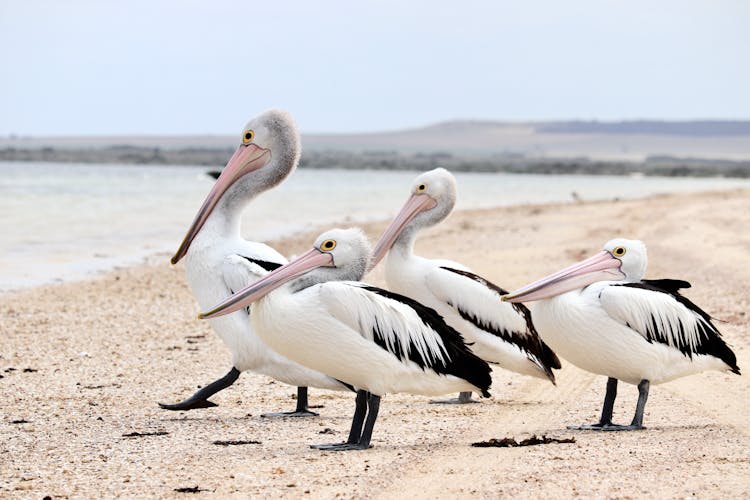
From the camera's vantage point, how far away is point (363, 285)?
488 centimetres

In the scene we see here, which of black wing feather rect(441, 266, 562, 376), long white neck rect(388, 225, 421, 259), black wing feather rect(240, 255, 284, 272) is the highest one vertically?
long white neck rect(388, 225, 421, 259)

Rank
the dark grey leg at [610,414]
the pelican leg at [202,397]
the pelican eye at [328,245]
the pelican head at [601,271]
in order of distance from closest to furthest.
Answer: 1. the pelican eye at [328,245]
2. the dark grey leg at [610,414]
3. the pelican head at [601,271]
4. the pelican leg at [202,397]

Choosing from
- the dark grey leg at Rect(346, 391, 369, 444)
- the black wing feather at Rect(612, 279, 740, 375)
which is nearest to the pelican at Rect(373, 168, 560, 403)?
Result: the black wing feather at Rect(612, 279, 740, 375)

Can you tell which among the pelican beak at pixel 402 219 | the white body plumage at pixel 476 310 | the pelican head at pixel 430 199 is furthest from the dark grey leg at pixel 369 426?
the pelican head at pixel 430 199

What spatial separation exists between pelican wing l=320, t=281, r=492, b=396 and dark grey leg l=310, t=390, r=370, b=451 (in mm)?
323

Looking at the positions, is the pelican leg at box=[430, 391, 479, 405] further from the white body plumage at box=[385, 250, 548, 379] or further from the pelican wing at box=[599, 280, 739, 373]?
the pelican wing at box=[599, 280, 739, 373]

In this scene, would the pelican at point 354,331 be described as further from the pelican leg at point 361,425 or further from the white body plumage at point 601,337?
the white body plumage at point 601,337

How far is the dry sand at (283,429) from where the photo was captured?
13.6 feet

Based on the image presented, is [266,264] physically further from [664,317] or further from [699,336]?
[699,336]

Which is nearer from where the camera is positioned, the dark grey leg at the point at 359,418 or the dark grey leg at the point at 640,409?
the dark grey leg at the point at 359,418

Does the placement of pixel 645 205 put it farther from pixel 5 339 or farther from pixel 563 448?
pixel 563 448

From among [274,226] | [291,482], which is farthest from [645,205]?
[291,482]

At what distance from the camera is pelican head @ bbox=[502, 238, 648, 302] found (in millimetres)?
5324

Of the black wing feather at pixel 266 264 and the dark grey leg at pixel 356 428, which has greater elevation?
the black wing feather at pixel 266 264
